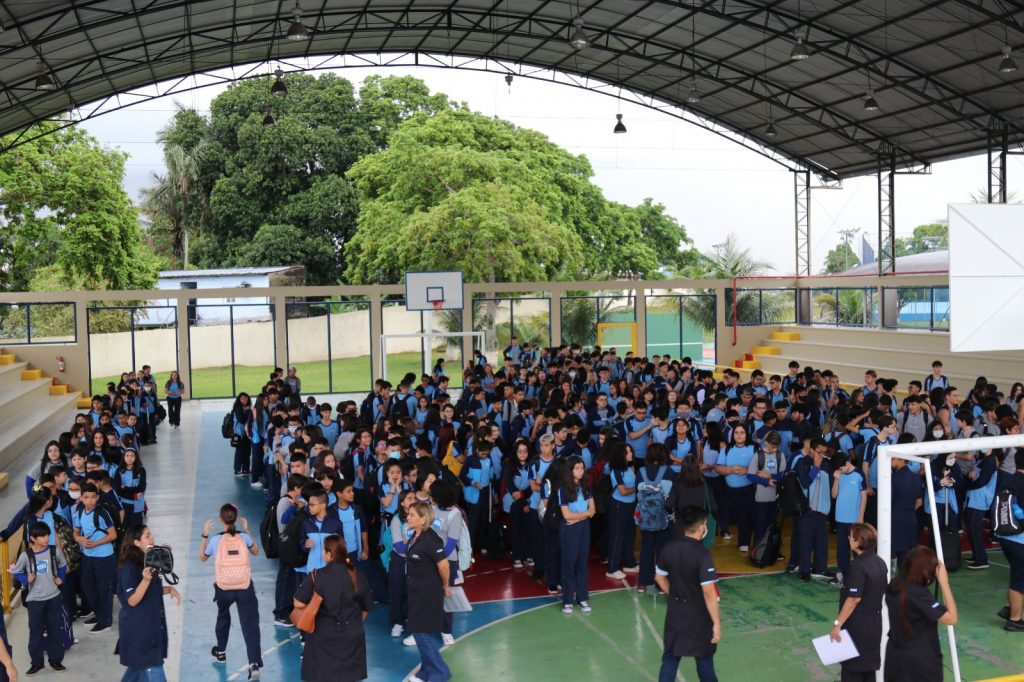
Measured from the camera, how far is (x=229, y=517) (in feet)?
24.7

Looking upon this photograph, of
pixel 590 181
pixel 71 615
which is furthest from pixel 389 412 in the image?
pixel 590 181

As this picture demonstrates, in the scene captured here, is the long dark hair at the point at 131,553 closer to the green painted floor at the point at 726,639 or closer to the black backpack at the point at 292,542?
the black backpack at the point at 292,542

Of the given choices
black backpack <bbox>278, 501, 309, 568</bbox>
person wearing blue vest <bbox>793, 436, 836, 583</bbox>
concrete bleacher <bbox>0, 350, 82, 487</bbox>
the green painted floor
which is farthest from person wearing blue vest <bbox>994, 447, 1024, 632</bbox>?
concrete bleacher <bbox>0, 350, 82, 487</bbox>

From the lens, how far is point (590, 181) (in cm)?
4044

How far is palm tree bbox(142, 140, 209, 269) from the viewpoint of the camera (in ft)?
149

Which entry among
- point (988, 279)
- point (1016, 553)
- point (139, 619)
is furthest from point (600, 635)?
point (988, 279)

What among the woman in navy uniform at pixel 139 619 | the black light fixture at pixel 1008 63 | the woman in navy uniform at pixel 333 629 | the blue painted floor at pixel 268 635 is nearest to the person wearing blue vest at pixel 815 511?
the blue painted floor at pixel 268 635

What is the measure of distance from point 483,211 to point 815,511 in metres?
24.9

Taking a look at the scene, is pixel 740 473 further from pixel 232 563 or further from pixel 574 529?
pixel 232 563

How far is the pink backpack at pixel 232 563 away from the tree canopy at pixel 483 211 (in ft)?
85.4

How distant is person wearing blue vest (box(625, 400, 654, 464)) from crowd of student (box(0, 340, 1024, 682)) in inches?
1.2

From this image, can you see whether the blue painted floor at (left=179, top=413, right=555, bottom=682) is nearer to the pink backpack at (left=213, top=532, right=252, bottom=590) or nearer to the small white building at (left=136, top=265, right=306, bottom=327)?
the pink backpack at (left=213, top=532, right=252, bottom=590)

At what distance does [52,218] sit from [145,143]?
17.2 metres

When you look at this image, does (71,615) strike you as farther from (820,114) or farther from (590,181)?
(590,181)
